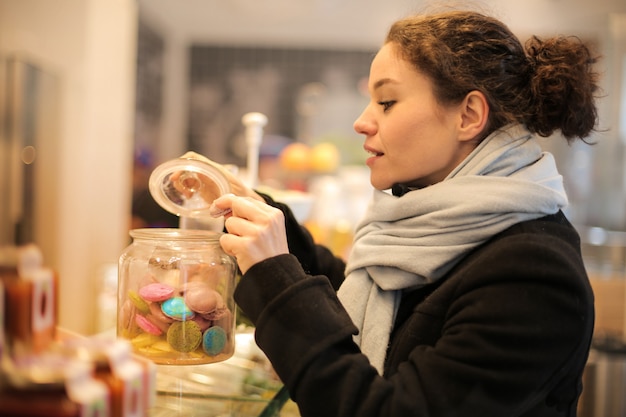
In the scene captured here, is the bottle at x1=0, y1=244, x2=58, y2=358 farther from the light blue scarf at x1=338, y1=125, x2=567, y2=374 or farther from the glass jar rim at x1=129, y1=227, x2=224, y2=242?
the light blue scarf at x1=338, y1=125, x2=567, y2=374

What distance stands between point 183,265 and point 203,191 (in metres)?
0.14

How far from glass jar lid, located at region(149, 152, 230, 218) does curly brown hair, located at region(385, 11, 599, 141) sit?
1.10 feet

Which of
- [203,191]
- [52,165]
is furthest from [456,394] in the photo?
[52,165]

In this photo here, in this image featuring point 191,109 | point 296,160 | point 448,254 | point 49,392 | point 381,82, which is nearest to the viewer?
point 49,392

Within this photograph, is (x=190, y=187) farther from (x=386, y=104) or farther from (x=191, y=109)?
(x=191, y=109)

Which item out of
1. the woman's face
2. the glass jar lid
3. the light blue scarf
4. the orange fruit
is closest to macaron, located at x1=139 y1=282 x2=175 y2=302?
the glass jar lid

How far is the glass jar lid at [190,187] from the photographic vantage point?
2.91ft

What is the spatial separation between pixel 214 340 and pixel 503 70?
22.4 inches

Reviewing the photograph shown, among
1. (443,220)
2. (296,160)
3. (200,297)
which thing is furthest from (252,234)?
(296,160)

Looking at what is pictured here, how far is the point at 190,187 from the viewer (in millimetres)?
939

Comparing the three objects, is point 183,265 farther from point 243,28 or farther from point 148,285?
point 243,28

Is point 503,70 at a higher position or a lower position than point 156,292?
higher

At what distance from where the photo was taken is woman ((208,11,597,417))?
737mm

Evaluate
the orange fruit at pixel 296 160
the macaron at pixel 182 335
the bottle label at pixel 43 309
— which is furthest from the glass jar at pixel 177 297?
the orange fruit at pixel 296 160
